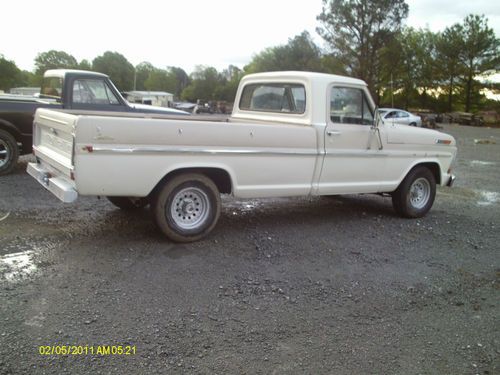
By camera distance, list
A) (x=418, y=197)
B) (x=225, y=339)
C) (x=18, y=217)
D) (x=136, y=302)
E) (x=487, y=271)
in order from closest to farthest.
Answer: (x=225, y=339), (x=136, y=302), (x=487, y=271), (x=18, y=217), (x=418, y=197)

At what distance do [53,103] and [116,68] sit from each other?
67.6m

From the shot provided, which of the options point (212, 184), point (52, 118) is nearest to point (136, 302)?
point (212, 184)

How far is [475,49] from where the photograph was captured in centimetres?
4978

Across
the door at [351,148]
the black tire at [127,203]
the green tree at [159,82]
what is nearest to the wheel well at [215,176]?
the black tire at [127,203]

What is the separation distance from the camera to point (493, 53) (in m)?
49.2

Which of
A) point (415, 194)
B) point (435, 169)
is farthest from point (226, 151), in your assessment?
point (435, 169)

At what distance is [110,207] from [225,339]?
12.5 feet

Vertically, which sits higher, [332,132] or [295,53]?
[295,53]

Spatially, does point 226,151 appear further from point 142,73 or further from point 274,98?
point 142,73

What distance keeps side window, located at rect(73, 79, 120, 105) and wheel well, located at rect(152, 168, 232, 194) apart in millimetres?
4812

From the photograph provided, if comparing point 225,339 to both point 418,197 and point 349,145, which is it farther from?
point 418,197

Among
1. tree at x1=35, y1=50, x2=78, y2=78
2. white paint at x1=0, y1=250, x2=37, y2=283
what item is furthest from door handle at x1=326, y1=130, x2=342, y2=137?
tree at x1=35, y1=50, x2=78, y2=78

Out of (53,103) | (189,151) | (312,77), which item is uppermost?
(312,77)

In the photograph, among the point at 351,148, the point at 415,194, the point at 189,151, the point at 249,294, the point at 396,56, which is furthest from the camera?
the point at 396,56
